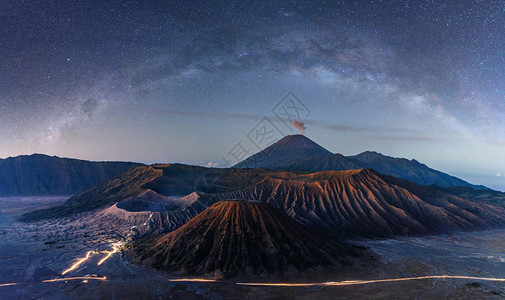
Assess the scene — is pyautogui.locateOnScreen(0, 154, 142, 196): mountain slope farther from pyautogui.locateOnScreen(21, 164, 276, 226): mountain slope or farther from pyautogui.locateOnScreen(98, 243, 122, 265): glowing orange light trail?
pyautogui.locateOnScreen(98, 243, 122, 265): glowing orange light trail

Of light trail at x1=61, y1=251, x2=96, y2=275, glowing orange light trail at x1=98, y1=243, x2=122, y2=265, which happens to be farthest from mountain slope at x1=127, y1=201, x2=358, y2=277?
light trail at x1=61, y1=251, x2=96, y2=275

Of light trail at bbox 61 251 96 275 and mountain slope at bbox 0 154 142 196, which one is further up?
mountain slope at bbox 0 154 142 196

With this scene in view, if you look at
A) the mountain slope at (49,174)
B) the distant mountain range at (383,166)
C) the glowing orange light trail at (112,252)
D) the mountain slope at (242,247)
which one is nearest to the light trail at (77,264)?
the glowing orange light trail at (112,252)

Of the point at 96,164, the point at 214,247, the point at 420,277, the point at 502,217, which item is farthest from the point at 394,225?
the point at 96,164

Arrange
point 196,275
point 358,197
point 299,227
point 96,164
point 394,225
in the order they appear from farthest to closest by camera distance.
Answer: point 96,164, point 358,197, point 394,225, point 299,227, point 196,275

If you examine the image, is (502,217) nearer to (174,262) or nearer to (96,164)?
(174,262)

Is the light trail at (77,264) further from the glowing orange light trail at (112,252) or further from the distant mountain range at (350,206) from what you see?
the distant mountain range at (350,206)

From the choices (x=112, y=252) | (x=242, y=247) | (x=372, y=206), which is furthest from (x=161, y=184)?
(x=242, y=247)
